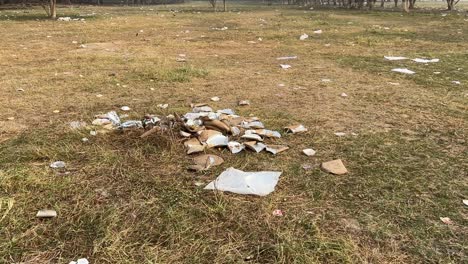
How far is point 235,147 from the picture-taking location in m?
3.19

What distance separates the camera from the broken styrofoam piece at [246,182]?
257cm

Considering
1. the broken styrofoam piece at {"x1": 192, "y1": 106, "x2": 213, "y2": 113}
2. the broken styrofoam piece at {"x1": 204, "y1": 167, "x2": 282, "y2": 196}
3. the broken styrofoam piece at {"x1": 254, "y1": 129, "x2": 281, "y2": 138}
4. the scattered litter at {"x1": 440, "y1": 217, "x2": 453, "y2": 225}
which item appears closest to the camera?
the scattered litter at {"x1": 440, "y1": 217, "x2": 453, "y2": 225}

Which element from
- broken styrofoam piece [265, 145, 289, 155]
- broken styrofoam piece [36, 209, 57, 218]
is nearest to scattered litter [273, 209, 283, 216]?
broken styrofoam piece [265, 145, 289, 155]

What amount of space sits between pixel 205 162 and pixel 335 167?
95 centimetres

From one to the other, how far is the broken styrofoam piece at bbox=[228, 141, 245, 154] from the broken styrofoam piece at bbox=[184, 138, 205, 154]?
8.8 inches

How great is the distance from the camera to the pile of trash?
322 centimetres

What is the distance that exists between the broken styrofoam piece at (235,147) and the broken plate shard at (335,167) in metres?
0.67

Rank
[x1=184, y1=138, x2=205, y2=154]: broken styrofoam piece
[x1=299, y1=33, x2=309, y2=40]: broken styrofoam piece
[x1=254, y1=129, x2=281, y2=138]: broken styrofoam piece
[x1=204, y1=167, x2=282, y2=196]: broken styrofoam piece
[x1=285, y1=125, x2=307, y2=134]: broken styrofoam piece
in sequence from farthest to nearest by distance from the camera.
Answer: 1. [x1=299, y1=33, x2=309, y2=40]: broken styrofoam piece
2. [x1=285, y1=125, x2=307, y2=134]: broken styrofoam piece
3. [x1=254, y1=129, x2=281, y2=138]: broken styrofoam piece
4. [x1=184, y1=138, x2=205, y2=154]: broken styrofoam piece
5. [x1=204, y1=167, x2=282, y2=196]: broken styrofoam piece

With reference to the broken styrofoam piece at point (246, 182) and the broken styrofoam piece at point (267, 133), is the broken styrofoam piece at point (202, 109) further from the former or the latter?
the broken styrofoam piece at point (246, 182)

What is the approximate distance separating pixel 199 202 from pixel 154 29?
11034 mm

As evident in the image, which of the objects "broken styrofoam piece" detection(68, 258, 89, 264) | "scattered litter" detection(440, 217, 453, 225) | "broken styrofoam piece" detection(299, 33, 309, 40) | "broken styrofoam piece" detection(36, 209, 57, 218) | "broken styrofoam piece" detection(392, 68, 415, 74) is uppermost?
"broken styrofoam piece" detection(299, 33, 309, 40)

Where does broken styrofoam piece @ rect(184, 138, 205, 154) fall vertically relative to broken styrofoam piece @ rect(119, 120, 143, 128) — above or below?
below

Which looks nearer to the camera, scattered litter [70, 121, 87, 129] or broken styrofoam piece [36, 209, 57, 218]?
broken styrofoam piece [36, 209, 57, 218]

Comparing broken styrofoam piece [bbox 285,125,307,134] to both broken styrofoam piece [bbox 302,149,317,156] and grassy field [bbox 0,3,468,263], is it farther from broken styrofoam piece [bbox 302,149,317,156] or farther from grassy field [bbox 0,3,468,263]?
broken styrofoam piece [bbox 302,149,317,156]
